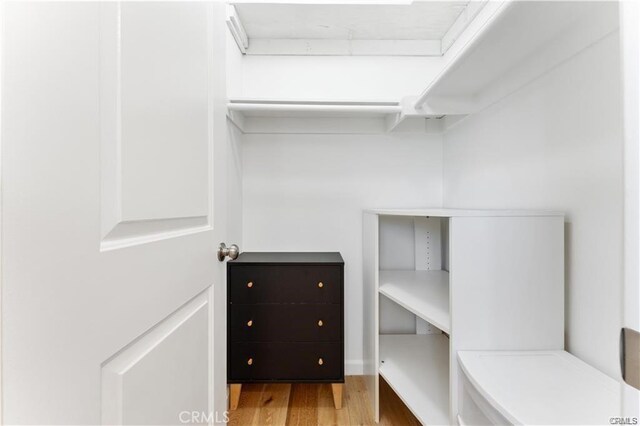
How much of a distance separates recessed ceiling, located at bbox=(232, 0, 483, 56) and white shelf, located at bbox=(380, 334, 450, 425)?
1.76 m

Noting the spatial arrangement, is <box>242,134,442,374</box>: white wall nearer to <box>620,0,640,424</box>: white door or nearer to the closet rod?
the closet rod

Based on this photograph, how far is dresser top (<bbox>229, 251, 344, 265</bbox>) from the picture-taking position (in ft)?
5.20

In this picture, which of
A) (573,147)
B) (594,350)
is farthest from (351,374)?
(573,147)

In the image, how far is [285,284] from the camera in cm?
158

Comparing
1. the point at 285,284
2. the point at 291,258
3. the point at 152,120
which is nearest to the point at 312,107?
the point at 291,258

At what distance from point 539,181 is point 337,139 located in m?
1.14

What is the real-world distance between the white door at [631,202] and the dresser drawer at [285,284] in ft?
4.02

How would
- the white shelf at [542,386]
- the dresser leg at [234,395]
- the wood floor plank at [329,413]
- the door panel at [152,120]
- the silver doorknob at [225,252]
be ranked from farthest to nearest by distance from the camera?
1. the dresser leg at [234,395]
2. the wood floor plank at [329,413]
3. the silver doorknob at [225,252]
4. the white shelf at [542,386]
5. the door panel at [152,120]

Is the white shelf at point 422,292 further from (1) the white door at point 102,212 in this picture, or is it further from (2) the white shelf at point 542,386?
(1) the white door at point 102,212

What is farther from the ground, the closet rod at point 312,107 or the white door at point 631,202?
the closet rod at point 312,107

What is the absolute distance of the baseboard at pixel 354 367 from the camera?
193 cm

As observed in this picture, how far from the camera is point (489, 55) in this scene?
1.04 meters

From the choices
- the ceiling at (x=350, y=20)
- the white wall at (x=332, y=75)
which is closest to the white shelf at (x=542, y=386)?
the white wall at (x=332, y=75)

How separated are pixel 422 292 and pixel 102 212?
4.56 feet
